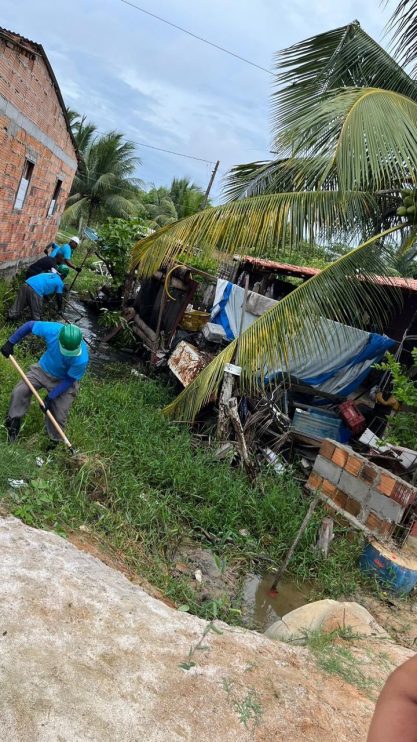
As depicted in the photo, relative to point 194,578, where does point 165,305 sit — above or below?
above

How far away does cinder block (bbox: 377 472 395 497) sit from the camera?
4.86 metres

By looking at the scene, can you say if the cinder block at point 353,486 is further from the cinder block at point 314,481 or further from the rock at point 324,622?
the rock at point 324,622

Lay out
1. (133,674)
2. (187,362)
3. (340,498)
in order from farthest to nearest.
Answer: (187,362) < (340,498) < (133,674)

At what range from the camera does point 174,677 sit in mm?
2242

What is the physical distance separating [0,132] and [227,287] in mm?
4405

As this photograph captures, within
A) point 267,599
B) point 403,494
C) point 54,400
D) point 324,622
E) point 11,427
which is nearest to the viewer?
point 324,622

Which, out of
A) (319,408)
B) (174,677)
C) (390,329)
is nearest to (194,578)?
(174,677)

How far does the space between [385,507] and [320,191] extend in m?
3.01

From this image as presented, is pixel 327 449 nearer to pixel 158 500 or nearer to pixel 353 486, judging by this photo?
pixel 353 486

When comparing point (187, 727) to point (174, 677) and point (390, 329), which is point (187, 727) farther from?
point (390, 329)

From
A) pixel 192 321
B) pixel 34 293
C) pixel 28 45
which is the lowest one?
pixel 34 293

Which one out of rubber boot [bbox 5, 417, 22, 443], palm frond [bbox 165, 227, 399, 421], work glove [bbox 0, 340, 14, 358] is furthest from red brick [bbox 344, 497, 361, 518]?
work glove [bbox 0, 340, 14, 358]

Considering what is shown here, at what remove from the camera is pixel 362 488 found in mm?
5152

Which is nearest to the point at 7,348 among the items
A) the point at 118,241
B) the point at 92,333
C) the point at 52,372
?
the point at 52,372
